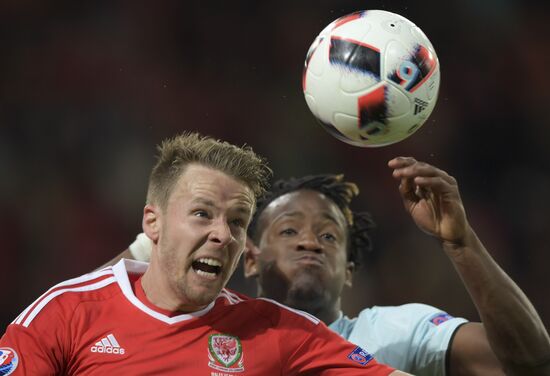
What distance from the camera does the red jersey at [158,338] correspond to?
10.2 feet

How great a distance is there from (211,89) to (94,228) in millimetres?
1718

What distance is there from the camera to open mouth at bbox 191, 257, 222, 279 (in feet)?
10.8

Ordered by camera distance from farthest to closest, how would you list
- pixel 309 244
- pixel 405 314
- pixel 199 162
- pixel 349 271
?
pixel 349 271, pixel 309 244, pixel 405 314, pixel 199 162

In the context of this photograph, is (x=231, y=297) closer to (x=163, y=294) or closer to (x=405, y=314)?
(x=163, y=294)

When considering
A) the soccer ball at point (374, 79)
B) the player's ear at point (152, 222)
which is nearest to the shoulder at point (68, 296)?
the player's ear at point (152, 222)

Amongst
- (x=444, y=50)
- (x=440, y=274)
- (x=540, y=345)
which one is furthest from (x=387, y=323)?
(x=444, y=50)

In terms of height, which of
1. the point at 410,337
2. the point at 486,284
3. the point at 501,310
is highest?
the point at 486,284

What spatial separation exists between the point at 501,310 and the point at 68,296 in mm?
1712

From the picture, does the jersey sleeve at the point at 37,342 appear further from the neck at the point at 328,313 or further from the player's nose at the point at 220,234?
the neck at the point at 328,313

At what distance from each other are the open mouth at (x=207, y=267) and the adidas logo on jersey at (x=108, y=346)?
0.41 metres

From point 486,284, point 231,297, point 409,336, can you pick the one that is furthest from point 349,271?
point 486,284

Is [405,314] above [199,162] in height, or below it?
below

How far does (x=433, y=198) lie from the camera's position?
10.9 ft

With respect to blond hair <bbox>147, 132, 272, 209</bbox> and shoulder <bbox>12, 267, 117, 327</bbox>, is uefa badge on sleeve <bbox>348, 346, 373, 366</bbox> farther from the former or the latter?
shoulder <bbox>12, 267, 117, 327</bbox>
